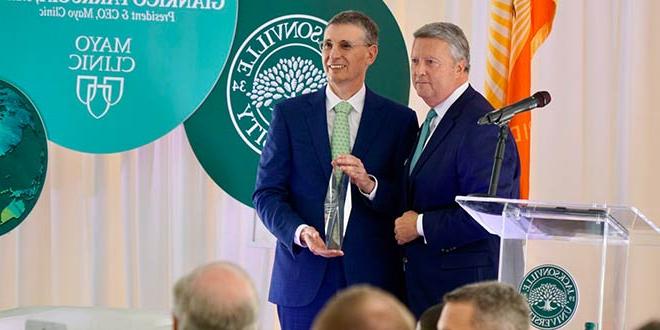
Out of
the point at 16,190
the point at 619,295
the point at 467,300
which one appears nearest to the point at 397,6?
the point at 16,190

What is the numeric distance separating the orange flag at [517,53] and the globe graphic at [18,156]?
2.08m

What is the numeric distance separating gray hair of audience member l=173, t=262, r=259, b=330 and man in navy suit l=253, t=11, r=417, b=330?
2.44 m

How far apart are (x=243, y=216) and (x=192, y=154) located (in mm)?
409

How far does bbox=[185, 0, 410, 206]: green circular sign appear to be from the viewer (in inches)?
222

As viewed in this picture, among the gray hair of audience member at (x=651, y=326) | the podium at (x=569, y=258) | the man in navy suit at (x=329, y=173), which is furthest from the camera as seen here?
the man in navy suit at (x=329, y=173)

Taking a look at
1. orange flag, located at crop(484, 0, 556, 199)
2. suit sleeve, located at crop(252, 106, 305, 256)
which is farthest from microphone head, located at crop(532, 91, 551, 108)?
orange flag, located at crop(484, 0, 556, 199)

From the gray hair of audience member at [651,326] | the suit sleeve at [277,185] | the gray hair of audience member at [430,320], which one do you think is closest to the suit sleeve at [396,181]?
the suit sleeve at [277,185]

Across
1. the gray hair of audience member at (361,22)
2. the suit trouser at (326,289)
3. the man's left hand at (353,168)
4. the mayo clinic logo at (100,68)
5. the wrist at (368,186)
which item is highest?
the gray hair of audience member at (361,22)

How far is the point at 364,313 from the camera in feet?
6.11

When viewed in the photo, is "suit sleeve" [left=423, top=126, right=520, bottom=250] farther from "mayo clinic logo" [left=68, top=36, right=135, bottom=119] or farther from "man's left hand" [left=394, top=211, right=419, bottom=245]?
"mayo clinic logo" [left=68, top=36, right=135, bottom=119]

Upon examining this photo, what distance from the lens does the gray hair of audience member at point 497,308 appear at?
2.62m

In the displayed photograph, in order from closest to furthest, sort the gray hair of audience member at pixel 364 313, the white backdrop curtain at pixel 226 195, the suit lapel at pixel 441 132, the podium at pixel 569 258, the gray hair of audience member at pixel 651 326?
the gray hair of audience member at pixel 364 313
the gray hair of audience member at pixel 651 326
the podium at pixel 569 258
the suit lapel at pixel 441 132
the white backdrop curtain at pixel 226 195

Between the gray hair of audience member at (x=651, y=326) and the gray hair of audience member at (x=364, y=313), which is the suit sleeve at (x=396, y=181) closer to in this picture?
the gray hair of audience member at (x=651, y=326)

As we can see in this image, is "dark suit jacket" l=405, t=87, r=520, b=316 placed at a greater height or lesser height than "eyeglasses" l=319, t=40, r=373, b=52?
lesser
